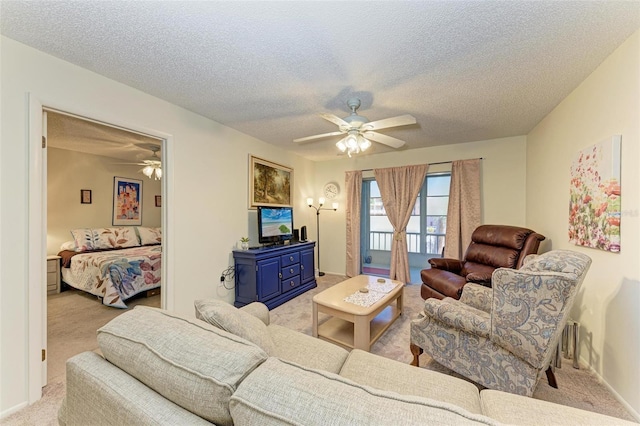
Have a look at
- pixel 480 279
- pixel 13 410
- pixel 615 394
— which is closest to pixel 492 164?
pixel 480 279

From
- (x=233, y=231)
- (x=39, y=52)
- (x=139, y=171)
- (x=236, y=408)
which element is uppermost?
(x=39, y=52)

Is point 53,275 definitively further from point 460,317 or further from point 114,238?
point 460,317

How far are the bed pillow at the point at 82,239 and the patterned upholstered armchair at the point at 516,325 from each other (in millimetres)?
5019

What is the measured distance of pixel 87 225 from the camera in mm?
4449

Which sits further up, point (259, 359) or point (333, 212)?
point (333, 212)

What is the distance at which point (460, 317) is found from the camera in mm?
1667

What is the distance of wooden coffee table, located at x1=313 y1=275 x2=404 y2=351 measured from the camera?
215cm

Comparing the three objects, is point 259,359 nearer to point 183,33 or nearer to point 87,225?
point 183,33

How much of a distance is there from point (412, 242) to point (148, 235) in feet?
16.5

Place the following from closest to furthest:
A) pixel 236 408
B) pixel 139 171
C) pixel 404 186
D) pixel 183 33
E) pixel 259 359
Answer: pixel 236 408, pixel 259 359, pixel 183 33, pixel 404 186, pixel 139 171

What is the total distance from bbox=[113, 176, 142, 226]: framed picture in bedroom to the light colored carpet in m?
1.56

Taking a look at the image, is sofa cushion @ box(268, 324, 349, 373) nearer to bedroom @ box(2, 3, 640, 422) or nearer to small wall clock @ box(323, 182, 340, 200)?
bedroom @ box(2, 3, 640, 422)

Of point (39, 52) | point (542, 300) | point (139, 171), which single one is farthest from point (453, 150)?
point (139, 171)

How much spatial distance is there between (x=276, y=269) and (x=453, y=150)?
335 cm
